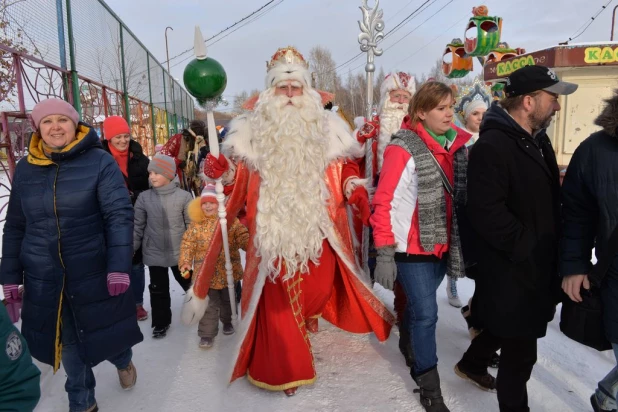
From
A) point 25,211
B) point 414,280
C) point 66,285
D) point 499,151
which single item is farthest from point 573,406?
point 25,211

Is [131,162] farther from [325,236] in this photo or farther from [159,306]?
[325,236]

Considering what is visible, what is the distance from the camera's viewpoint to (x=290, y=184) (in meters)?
2.82

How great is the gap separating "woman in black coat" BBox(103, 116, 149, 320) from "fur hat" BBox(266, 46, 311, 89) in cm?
178

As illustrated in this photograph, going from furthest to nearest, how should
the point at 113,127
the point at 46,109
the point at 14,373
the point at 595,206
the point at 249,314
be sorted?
the point at 113,127 < the point at 249,314 < the point at 46,109 < the point at 595,206 < the point at 14,373

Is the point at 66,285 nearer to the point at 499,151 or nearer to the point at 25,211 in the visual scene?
the point at 25,211

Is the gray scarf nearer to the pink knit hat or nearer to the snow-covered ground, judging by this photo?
the snow-covered ground

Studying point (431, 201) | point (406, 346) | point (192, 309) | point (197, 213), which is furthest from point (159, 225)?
point (431, 201)

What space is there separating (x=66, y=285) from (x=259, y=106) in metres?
1.65

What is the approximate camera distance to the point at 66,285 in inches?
94.6

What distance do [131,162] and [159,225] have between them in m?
0.85

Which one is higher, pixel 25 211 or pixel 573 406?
pixel 25 211

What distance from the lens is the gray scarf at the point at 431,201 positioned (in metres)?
2.37

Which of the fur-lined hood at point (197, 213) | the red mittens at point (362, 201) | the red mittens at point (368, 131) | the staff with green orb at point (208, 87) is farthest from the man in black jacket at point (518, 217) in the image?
the fur-lined hood at point (197, 213)

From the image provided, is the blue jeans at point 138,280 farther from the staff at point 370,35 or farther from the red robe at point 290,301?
the staff at point 370,35
